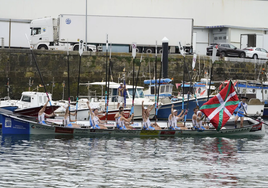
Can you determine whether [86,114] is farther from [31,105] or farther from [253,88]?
[253,88]

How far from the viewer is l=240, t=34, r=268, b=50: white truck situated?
50000 mm

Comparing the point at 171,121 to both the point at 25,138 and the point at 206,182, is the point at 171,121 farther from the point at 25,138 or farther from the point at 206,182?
the point at 206,182

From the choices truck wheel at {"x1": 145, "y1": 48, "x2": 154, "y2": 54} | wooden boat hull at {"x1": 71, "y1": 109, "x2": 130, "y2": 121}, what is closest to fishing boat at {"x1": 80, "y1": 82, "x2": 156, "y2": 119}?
wooden boat hull at {"x1": 71, "y1": 109, "x2": 130, "y2": 121}

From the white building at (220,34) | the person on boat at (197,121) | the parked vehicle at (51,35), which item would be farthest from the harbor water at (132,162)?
the white building at (220,34)

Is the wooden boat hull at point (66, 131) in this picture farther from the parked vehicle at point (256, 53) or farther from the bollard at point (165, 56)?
the parked vehicle at point (256, 53)

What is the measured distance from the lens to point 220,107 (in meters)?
23.2

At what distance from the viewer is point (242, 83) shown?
36.5m

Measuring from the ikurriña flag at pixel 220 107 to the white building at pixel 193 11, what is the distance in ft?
94.3

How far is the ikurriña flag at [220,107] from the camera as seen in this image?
905 inches

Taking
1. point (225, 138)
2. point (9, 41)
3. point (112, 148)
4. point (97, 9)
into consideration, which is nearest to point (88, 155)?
point (112, 148)

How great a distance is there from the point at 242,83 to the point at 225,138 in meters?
12.2

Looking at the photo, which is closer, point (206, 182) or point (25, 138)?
point (206, 182)

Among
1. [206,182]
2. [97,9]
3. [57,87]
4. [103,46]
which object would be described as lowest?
[206,182]

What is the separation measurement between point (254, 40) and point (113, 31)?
588 inches
